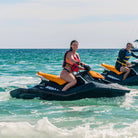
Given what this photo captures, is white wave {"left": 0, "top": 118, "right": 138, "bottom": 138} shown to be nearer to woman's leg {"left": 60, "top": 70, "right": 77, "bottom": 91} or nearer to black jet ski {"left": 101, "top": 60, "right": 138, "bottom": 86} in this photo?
woman's leg {"left": 60, "top": 70, "right": 77, "bottom": 91}

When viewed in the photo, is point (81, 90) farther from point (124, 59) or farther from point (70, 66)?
point (124, 59)

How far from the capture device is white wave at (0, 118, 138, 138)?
204 inches

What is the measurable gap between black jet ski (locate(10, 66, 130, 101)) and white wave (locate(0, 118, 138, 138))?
217 cm

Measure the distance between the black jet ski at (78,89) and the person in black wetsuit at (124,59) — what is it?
2655mm

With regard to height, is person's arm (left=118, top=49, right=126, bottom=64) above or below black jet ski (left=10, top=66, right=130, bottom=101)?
above

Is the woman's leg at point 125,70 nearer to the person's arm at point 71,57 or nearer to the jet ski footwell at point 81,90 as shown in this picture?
the jet ski footwell at point 81,90

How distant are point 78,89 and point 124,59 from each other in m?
3.40

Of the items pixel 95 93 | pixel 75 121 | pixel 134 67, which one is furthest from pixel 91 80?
pixel 134 67

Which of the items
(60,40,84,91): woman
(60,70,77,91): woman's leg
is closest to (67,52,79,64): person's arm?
(60,40,84,91): woman

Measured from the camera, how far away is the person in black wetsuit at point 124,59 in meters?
10.5

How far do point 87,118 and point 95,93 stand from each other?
1490 mm

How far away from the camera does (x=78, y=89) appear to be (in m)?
7.88

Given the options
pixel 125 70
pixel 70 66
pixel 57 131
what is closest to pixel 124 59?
pixel 125 70

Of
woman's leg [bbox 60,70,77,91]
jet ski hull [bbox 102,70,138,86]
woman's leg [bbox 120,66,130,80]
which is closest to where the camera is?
woman's leg [bbox 60,70,77,91]
